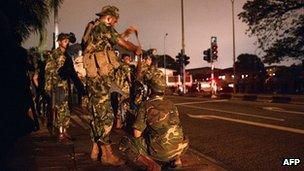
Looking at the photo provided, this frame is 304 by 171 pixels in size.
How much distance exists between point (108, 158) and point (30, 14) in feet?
25.8

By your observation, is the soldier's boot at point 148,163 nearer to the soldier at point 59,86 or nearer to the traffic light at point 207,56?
the soldier at point 59,86

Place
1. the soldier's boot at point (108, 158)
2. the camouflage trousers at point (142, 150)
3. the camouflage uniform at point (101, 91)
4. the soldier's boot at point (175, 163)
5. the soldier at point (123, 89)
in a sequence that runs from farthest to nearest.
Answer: the soldier at point (123, 89)
the camouflage uniform at point (101, 91)
the soldier's boot at point (108, 158)
the soldier's boot at point (175, 163)
the camouflage trousers at point (142, 150)

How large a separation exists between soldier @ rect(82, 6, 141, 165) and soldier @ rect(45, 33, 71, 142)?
1794 mm

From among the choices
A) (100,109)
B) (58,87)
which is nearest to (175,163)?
(100,109)

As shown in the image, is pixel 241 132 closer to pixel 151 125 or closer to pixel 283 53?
pixel 151 125

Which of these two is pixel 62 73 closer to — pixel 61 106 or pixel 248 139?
pixel 61 106

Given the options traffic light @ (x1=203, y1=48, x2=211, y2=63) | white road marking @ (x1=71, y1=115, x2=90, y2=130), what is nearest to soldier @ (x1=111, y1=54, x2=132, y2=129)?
white road marking @ (x1=71, y1=115, x2=90, y2=130)

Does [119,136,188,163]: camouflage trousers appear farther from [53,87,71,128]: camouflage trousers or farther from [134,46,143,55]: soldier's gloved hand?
[53,87,71,128]: camouflage trousers

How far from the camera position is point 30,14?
12.5 metres

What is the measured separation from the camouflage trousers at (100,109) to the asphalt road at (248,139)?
1598mm

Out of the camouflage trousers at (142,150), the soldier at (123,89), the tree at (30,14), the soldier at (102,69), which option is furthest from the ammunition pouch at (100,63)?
the tree at (30,14)

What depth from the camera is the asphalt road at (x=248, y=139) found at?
20.0ft

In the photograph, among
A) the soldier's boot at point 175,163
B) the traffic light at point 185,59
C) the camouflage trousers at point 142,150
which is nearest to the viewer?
the camouflage trousers at point 142,150

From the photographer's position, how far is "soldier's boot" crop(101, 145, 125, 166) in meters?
5.69
